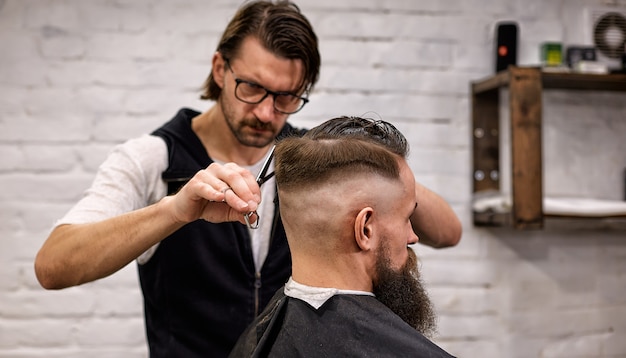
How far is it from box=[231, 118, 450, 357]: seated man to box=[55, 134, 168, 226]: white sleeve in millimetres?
554

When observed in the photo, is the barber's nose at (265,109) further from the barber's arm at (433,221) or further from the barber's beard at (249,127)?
the barber's arm at (433,221)

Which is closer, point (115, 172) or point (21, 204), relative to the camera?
point (115, 172)

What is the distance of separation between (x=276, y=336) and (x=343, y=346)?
19 cm

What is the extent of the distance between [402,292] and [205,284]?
0.69m

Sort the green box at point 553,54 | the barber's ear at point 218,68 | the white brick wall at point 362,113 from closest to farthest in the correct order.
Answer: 1. the barber's ear at point 218,68
2. the white brick wall at point 362,113
3. the green box at point 553,54

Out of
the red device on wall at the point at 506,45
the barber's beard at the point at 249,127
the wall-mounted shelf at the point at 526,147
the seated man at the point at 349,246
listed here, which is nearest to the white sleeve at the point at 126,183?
the barber's beard at the point at 249,127

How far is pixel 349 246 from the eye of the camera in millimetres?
1284

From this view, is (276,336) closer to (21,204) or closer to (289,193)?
(289,193)

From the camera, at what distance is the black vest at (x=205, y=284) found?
176 centimetres

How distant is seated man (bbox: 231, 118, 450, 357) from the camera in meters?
1.26

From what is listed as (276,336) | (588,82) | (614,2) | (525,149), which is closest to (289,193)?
(276,336)

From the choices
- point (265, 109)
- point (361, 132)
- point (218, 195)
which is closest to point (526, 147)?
point (265, 109)

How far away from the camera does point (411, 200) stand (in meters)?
1.33

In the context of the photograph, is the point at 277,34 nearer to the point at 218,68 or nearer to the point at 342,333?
the point at 218,68
